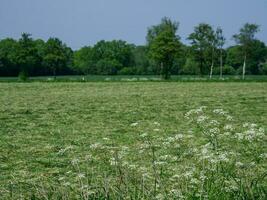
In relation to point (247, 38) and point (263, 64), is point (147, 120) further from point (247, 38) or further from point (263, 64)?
point (263, 64)

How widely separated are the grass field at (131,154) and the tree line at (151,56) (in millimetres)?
56337

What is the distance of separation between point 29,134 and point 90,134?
1946 millimetres

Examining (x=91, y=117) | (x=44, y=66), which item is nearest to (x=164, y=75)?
(x=44, y=66)

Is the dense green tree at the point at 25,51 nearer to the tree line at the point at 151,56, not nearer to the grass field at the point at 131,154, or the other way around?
the tree line at the point at 151,56

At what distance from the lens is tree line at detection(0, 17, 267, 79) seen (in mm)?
87825

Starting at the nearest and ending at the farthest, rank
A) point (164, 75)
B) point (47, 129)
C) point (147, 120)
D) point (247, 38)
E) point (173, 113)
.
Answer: point (47, 129)
point (147, 120)
point (173, 113)
point (164, 75)
point (247, 38)

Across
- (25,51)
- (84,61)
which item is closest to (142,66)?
(84,61)

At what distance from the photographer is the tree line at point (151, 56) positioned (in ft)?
288

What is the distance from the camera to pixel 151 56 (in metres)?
86.6

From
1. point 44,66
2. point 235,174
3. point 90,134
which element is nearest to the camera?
point 235,174

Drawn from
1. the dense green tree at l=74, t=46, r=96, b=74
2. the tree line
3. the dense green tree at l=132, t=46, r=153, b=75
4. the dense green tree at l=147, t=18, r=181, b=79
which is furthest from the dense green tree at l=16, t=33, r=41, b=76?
the dense green tree at l=132, t=46, r=153, b=75

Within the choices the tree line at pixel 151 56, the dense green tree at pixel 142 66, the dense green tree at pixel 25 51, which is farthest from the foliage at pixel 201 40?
the dense green tree at pixel 142 66

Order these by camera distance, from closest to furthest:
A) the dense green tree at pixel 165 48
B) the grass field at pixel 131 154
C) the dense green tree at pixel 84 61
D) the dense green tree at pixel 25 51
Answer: the grass field at pixel 131 154, the dense green tree at pixel 165 48, the dense green tree at pixel 25 51, the dense green tree at pixel 84 61

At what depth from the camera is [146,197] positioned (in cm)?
539
